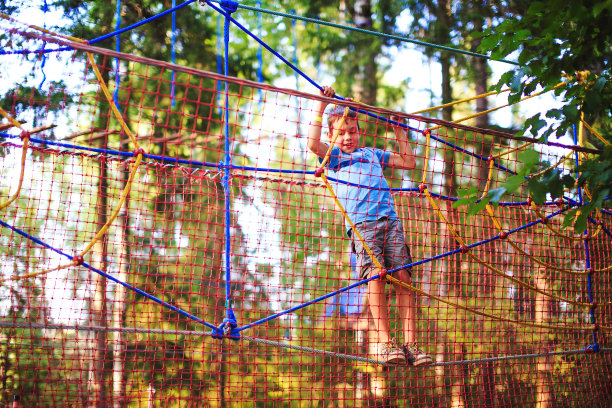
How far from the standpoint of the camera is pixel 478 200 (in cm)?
220

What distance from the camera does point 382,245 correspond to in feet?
9.38

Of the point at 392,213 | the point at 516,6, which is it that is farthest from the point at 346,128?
the point at 516,6

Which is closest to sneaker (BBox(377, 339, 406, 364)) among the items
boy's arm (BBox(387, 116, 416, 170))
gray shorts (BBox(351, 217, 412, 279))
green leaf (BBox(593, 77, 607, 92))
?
gray shorts (BBox(351, 217, 412, 279))

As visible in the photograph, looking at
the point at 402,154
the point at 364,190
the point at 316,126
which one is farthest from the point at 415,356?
the point at 316,126

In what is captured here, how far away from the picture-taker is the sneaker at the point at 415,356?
253 centimetres

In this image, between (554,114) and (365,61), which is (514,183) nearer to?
(554,114)

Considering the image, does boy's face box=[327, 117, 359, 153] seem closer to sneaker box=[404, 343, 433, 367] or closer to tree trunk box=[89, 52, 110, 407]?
sneaker box=[404, 343, 433, 367]

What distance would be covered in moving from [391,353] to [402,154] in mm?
1029

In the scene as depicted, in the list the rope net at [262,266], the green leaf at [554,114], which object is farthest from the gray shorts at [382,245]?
the green leaf at [554,114]

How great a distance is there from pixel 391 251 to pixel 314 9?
17.1ft

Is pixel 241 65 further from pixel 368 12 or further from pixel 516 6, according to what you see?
pixel 516 6

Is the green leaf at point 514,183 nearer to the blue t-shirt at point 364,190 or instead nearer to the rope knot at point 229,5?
the blue t-shirt at point 364,190

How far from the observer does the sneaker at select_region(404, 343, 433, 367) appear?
253 centimetres

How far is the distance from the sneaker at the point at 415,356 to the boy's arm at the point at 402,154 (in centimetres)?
94
